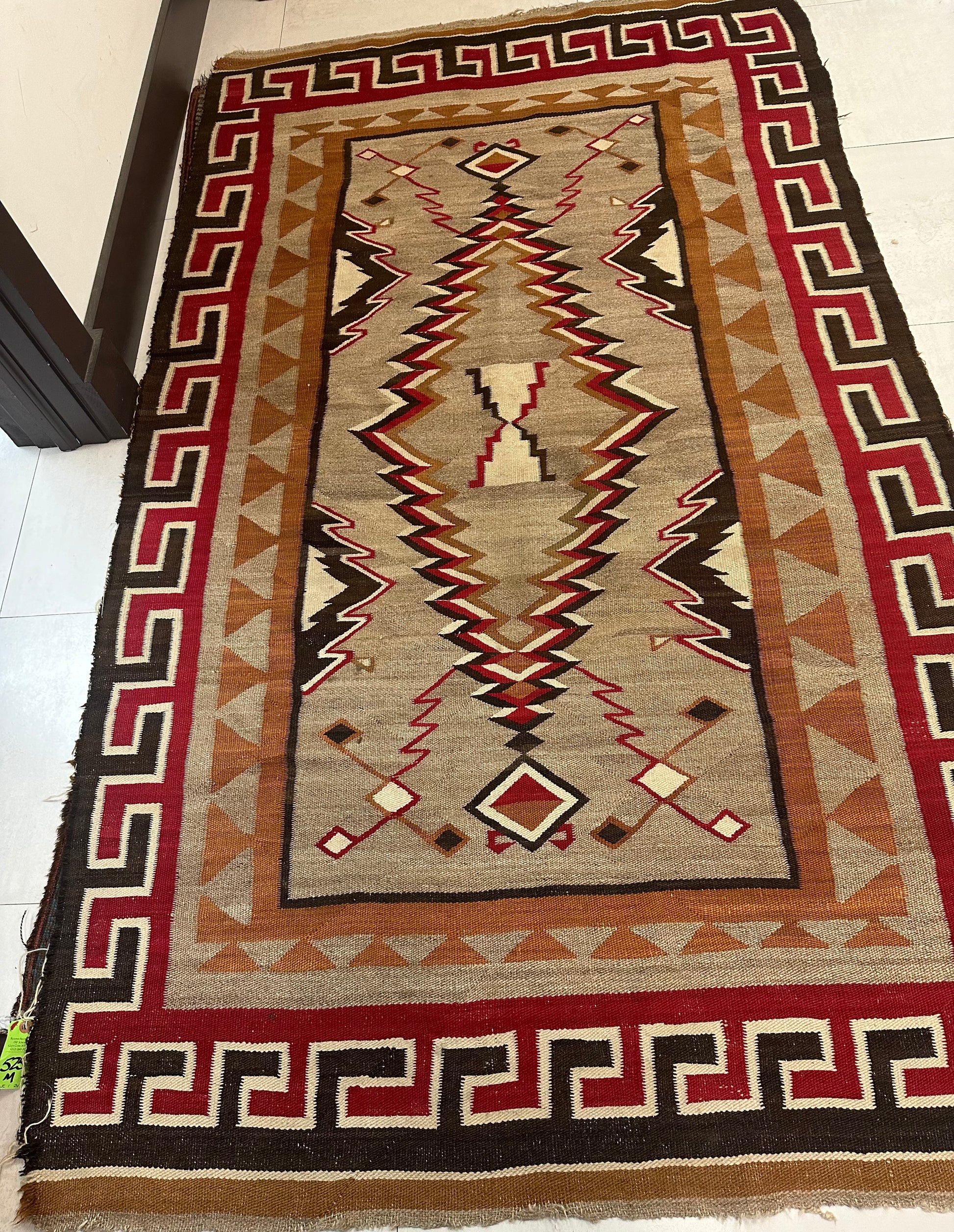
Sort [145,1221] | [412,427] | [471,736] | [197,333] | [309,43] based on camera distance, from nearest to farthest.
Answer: [145,1221], [471,736], [412,427], [197,333], [309,43]

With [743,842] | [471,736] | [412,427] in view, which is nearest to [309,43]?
[412,427]

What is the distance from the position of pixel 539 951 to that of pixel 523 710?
385 millimetres

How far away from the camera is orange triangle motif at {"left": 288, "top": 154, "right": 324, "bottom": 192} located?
2295mm

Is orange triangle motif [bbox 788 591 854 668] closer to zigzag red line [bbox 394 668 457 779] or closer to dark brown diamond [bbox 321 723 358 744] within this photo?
zigzag red line [bbox 394 668 457 779]

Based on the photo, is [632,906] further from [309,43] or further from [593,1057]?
[309,43]

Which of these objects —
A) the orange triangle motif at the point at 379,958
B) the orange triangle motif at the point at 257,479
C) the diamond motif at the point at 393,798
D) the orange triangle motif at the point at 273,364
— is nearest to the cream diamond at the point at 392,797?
the diamond motif at the point at 393,798

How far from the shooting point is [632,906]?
141cm

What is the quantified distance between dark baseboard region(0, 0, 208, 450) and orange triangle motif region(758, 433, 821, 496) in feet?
4.25

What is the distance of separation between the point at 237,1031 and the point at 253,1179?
7.5 inches

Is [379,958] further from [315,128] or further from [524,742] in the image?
[315,128]

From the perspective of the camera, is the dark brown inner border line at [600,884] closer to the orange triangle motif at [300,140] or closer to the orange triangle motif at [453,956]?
the orange triangle motif at [453,956]

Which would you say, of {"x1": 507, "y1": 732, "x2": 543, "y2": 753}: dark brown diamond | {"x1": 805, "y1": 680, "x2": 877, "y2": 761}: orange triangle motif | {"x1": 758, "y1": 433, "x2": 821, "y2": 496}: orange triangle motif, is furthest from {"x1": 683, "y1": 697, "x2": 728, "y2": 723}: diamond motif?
{"x1": 758, "y1": 433, "x2": 821, "y2": 496}: orange triangle motif

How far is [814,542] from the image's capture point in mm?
1683

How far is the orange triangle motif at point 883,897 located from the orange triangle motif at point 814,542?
1.72ft
